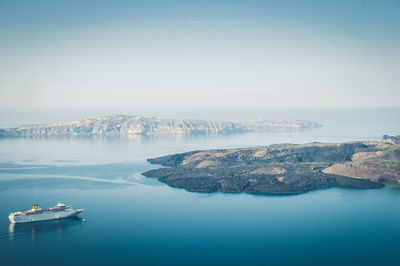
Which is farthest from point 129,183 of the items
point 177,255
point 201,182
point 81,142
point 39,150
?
point 81,142

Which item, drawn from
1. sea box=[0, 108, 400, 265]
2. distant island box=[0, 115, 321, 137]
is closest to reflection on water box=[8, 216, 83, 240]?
sea box=[0, 108, 400, 265]

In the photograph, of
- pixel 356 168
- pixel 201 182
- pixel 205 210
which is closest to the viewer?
pixel 205 210

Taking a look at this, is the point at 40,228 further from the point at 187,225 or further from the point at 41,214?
the point at 187,225

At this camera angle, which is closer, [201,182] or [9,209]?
[9,209]

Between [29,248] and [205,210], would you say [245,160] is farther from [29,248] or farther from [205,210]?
[29,248]

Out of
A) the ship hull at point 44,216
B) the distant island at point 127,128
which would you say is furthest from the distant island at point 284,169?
the distant island at point 127,128

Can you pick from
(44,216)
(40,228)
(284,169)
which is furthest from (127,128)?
(40,228)
